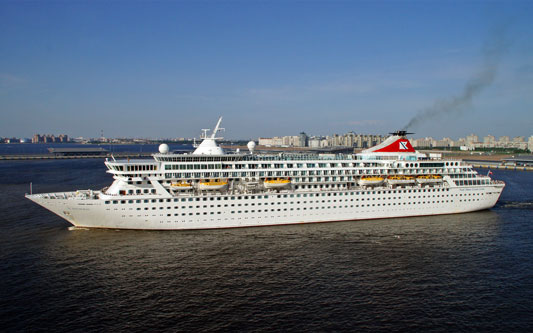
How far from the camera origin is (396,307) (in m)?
13.6

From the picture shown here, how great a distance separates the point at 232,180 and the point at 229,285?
10577 millimetres

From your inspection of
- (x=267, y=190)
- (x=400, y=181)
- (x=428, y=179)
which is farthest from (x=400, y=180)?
(x=267, y=190)

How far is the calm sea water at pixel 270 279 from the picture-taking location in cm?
1266

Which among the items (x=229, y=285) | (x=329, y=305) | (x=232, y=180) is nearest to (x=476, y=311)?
(x=329, y=305)

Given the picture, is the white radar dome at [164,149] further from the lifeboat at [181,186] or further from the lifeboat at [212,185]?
the lifeboat at [212,185]

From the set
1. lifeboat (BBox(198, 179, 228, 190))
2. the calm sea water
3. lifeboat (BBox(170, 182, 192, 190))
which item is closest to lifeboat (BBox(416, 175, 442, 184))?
the calm sea water

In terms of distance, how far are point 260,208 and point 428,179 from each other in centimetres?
1467

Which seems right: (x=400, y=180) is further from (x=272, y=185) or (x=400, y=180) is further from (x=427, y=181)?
(x=272, y=185)

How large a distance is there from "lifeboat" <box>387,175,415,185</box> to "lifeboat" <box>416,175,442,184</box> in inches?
23.3

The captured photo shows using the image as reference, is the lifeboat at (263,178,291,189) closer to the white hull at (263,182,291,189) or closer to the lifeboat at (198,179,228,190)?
the white hull at (263,182,291,189)

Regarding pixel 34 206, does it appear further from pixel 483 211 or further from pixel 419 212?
pixel 483 211

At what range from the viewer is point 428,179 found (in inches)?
1097

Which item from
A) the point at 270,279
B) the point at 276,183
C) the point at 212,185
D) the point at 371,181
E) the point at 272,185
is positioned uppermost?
the point at 212,185

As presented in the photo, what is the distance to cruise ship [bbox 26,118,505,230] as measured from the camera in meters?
22.1
